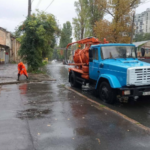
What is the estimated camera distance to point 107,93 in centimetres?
736

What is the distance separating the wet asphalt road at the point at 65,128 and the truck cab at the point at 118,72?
678mm

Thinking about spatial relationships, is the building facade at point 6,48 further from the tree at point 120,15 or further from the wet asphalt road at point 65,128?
the wet asphalt road at point 65,128

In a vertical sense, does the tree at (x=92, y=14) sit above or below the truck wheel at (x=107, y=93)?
above

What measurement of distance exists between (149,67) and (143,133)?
3.10 meters

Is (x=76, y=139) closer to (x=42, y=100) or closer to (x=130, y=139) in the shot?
(x=130, y=139)

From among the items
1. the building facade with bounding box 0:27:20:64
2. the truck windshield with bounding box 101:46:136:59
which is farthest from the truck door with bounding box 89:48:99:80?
the building facade with bounding box 0:27:20:64

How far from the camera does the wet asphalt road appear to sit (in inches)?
152

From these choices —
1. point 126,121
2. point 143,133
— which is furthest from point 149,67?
point 143,133

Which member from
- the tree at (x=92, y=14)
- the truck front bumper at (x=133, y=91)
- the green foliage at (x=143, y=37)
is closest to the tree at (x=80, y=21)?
the tree at (x=92, y=14)

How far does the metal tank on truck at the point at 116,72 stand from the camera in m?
6.72

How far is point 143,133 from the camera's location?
4.50 metres

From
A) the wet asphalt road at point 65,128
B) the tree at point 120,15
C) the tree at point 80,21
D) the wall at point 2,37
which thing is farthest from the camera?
the tree at point 80,21

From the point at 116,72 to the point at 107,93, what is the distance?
0.87 metres

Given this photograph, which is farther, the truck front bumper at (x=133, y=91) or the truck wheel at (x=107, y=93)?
the truck wheel at (x=107, y=93)
